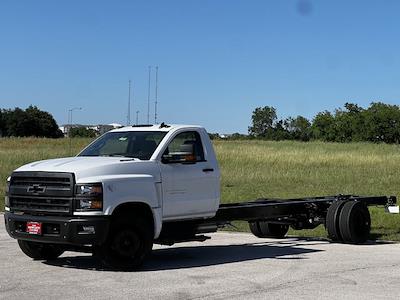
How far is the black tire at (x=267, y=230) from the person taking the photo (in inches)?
572

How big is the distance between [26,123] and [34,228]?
16440 cm

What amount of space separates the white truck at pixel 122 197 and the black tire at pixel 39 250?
2 centimetres

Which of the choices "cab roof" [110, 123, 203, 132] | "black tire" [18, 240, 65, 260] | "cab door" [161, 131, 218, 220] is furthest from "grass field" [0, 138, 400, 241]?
"black tire" [18, 240, 65, 260]

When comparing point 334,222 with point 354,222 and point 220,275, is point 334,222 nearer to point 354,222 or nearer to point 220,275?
point 354,222

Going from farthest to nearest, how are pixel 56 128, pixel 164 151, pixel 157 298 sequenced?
1. pixel 56 128
2. pixel 164 151
3. pixel 157 298

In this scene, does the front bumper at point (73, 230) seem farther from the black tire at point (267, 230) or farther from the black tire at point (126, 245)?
the black tire at point (267, 230)

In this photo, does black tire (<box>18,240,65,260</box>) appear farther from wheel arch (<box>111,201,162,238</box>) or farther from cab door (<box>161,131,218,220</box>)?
cab door (<box>161,131,218,220</box>)

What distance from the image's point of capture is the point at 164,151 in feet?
34.1

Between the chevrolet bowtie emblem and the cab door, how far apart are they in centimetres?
180

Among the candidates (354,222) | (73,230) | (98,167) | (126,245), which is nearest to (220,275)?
(126,245)

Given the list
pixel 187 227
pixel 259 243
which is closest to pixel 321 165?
pixel 259 243

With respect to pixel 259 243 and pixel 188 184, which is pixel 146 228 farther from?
pixel 259 243

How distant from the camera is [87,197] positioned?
363 inches

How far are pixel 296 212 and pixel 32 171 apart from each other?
18.8 ft
